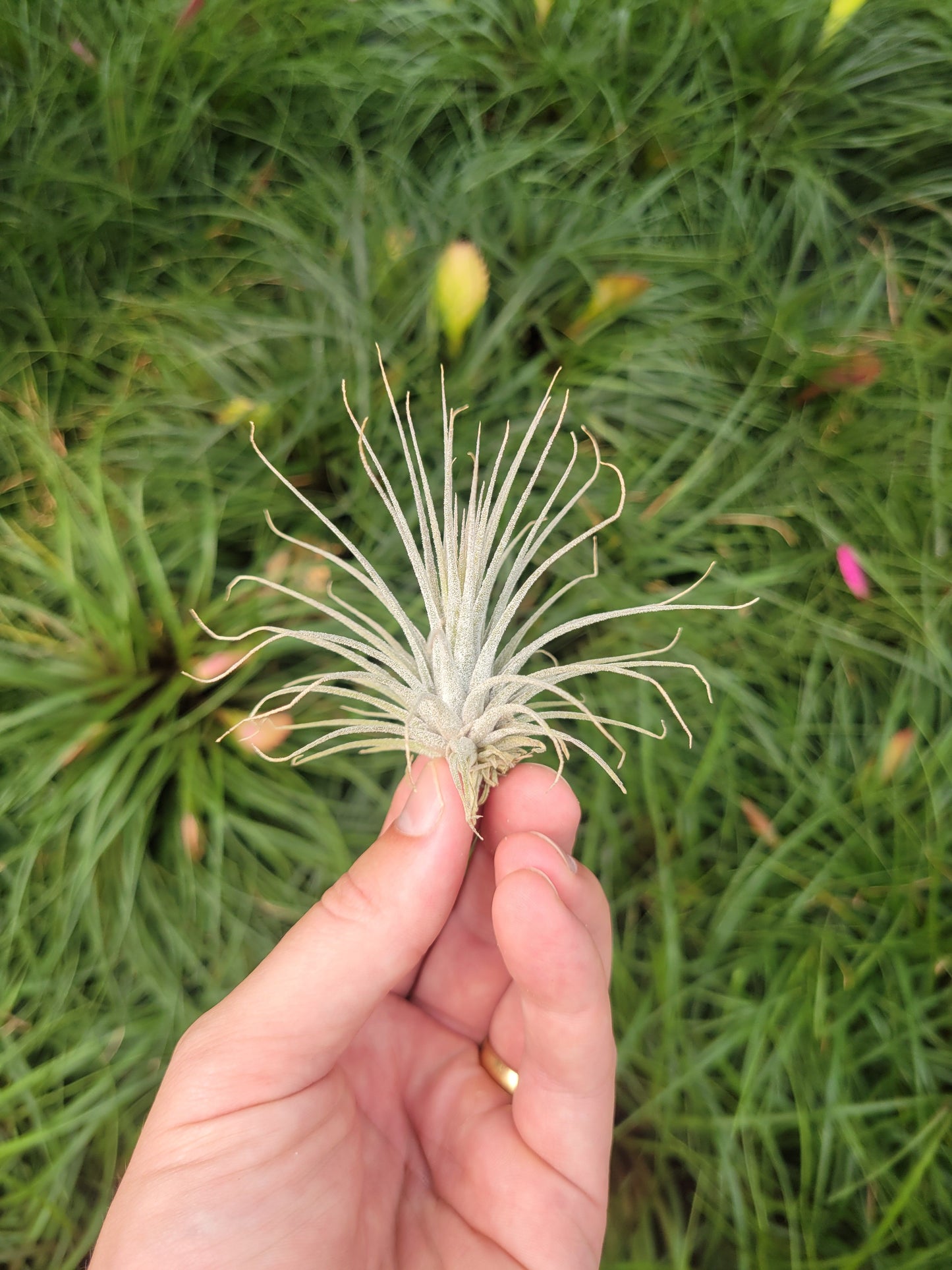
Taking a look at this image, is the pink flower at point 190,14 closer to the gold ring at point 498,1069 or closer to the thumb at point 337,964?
the thumb at point 337,964

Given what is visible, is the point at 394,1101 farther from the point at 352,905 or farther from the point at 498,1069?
the point at 352,905

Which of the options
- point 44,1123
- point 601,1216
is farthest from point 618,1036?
point 44,1123

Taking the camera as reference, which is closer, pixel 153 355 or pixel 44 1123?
pixel 44 1123

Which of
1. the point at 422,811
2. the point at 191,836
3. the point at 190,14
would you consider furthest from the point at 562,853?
the point at 190,14

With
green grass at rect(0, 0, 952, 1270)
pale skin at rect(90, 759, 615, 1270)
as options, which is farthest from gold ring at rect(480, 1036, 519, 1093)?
green grass at rect(0, 0, 952, 1270)

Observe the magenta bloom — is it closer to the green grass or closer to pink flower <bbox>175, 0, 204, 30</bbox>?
the green grass

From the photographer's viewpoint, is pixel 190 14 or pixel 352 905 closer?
pixel 352 905

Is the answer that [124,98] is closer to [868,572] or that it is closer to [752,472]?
[752,472]
